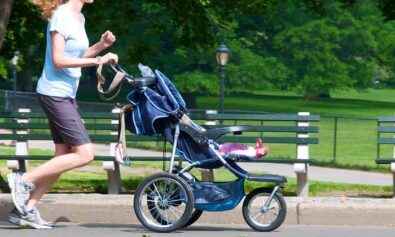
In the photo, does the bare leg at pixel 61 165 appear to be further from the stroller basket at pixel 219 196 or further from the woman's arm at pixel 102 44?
the stroller basket at pixel 219 196

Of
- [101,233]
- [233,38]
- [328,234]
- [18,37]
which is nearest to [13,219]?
[101,233]

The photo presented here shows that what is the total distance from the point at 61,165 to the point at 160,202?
2.80 feet

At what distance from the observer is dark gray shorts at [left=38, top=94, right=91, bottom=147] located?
845 centimetres

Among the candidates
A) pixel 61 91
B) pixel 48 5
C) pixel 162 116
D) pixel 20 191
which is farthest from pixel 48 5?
pixel 20 191

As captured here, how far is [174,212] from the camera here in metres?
8.70

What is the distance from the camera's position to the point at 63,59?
327 inches

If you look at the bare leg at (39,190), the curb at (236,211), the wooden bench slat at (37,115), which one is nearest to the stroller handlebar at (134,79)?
the bare leg at (39,190)

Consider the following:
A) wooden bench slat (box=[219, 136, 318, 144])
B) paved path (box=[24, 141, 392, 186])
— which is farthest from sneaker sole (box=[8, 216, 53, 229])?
paved path (box=[24, 141, 392, 186])

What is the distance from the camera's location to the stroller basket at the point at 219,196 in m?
8.55

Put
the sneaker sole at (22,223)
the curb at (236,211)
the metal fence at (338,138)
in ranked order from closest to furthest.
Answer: the sneaker sole at (22,223) → the curb at (236,211) → the metal fence at (338,138)

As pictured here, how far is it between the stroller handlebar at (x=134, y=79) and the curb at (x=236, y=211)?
4.43ft

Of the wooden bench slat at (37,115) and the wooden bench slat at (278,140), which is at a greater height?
the wooden bench slat at (37,115)

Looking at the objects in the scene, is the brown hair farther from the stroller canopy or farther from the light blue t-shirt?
the stroller canopy

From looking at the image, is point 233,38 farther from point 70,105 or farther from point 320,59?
point 70,105
